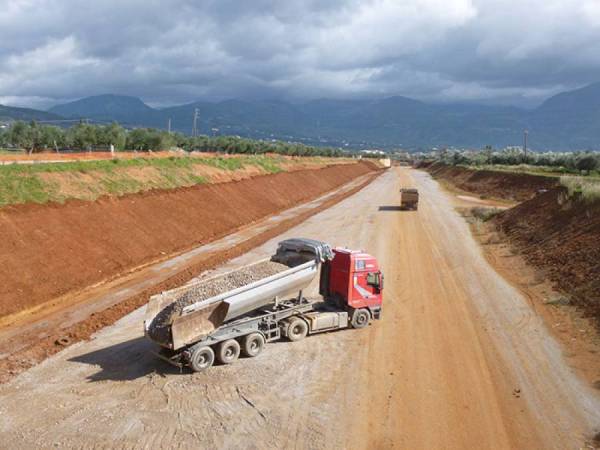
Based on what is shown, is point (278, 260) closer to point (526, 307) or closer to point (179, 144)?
point (526, 307)

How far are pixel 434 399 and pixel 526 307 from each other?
9045 mm

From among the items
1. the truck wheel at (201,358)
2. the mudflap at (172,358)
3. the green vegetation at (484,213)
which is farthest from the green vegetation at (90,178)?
the green vegetation at (484,213)

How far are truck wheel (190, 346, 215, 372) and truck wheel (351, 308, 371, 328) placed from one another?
503cm

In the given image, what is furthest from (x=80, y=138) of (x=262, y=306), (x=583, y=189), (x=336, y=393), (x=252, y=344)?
(x=336, y=393)

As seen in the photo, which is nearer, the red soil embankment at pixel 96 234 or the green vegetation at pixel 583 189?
the red soil embankment at pixel 96 234

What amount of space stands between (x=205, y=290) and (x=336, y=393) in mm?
4338

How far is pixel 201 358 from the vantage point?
12.8m

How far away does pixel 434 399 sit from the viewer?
11.9 m

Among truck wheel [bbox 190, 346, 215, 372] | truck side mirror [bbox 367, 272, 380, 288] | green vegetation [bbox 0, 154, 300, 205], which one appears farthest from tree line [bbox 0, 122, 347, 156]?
truck wheel [bbox 190, 346, 215, 372]

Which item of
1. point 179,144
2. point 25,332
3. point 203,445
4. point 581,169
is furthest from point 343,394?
point 179,144

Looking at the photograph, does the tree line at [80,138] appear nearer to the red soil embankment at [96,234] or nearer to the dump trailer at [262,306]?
the red soil embankment at [96,234]

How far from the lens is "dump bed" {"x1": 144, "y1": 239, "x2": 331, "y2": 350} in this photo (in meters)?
12.4

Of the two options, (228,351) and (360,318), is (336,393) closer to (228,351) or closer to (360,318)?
(228,351)

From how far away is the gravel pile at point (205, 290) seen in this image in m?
12.7
